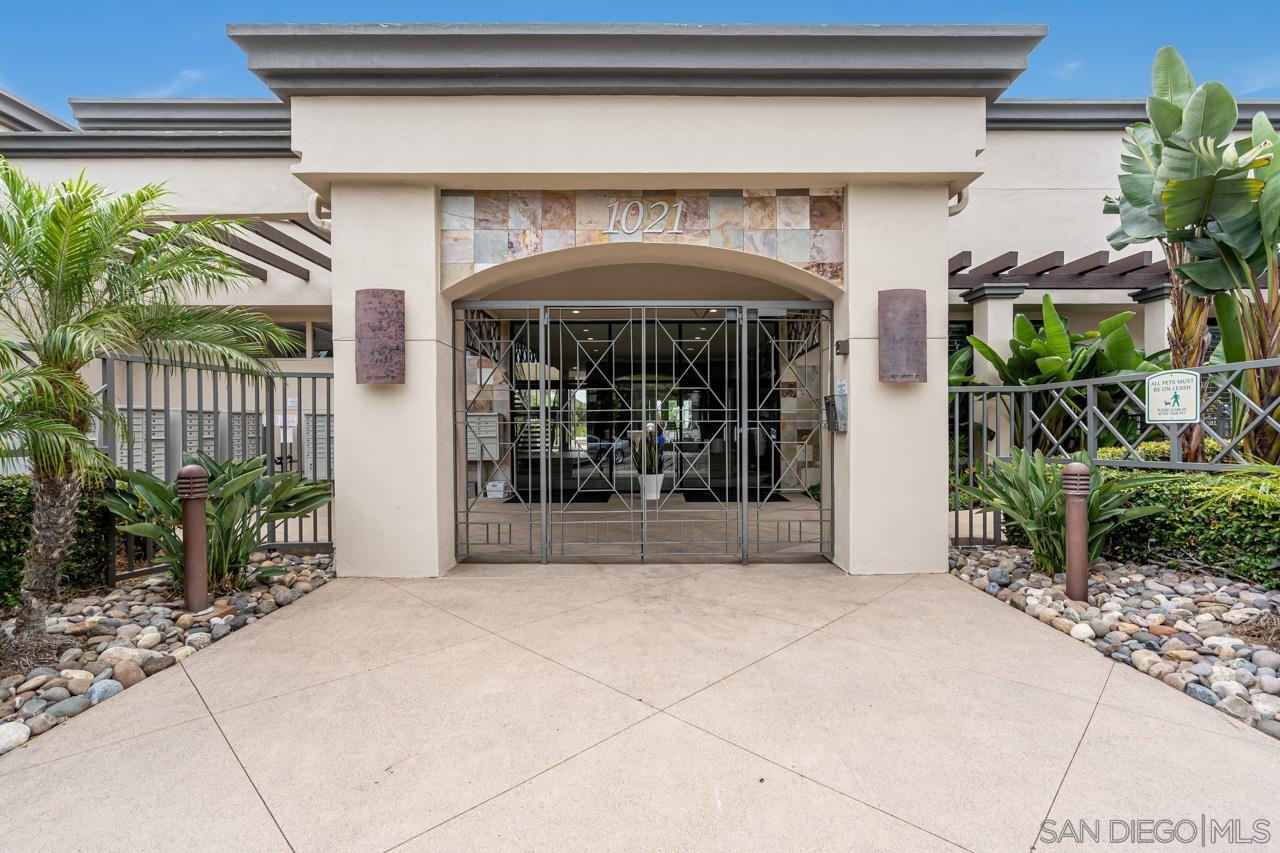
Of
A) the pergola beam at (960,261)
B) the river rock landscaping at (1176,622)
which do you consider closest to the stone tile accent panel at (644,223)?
the river rock landscaping at (1176,622)

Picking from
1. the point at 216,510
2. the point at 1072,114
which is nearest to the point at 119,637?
the point at 216,510

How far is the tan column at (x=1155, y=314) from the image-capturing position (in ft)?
30.8

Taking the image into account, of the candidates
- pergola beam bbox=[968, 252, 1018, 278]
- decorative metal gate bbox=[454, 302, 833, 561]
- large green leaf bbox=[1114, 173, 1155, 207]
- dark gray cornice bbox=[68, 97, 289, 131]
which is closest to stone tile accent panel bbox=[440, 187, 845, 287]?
decorative metal gate bbox=[454, 302, 833, 561]

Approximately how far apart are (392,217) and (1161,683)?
6.51 metres

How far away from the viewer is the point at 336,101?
4.93 m

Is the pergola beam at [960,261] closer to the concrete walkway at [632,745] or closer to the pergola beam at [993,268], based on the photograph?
the pergola beam at [993,268]

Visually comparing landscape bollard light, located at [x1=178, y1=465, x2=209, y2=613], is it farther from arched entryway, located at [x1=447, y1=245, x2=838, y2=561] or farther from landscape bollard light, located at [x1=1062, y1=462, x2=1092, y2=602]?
landscape bollard light, located at [x1=1062, y1=462, x2=1092, y2=602]

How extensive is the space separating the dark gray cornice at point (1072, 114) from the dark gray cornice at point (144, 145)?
39.2 feet

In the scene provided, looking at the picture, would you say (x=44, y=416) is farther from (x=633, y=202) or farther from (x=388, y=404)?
(x=633, y=202)

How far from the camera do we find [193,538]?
13.1 feet

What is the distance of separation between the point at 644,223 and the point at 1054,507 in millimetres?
4417

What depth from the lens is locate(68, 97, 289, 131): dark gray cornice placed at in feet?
33.1

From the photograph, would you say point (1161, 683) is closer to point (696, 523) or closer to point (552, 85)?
point (696, 523)

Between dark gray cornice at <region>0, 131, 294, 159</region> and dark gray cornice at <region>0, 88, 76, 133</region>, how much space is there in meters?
2.22
